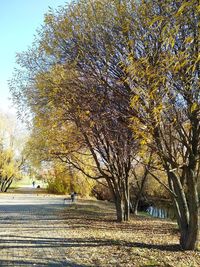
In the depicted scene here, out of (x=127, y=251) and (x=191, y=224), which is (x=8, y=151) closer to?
(x=127, y=251)

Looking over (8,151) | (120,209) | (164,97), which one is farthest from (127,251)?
(8,151)

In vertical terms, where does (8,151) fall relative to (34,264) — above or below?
above

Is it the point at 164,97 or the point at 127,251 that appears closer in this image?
the point at 164,97

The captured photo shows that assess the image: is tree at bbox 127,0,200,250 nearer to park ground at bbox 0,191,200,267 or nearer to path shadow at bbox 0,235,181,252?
path shadow at bbox 0,235,181,252

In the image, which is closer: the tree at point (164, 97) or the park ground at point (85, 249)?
the tree at point (164, 97)

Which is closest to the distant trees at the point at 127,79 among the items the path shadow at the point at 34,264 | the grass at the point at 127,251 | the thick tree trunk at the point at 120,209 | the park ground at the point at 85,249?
the grass at the point at 127,251

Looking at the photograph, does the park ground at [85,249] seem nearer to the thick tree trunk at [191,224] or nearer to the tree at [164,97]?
the thick tree trunk at [191,224]

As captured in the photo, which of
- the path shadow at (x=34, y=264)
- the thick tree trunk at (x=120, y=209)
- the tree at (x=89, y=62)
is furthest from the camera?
the thick tree trunk at (x=120, y=209)

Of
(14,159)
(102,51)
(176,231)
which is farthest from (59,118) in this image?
(14,159)

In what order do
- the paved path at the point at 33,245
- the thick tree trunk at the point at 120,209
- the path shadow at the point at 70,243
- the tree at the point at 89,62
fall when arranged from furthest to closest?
the thick tree trunk at the point at 120,209 → the path shadow at the point at 70,243 → the tree at the point at 89,62 → the paved path at the point at 33,245

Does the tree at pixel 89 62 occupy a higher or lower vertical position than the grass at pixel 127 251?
higher

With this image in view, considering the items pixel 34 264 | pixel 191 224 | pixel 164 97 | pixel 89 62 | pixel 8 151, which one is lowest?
pixel 34 264

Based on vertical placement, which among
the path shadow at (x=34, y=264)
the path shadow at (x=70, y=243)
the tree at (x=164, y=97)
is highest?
the tree at (x=164, y=97)

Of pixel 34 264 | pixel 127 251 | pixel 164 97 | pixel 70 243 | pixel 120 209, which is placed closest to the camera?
pixel 34 264
